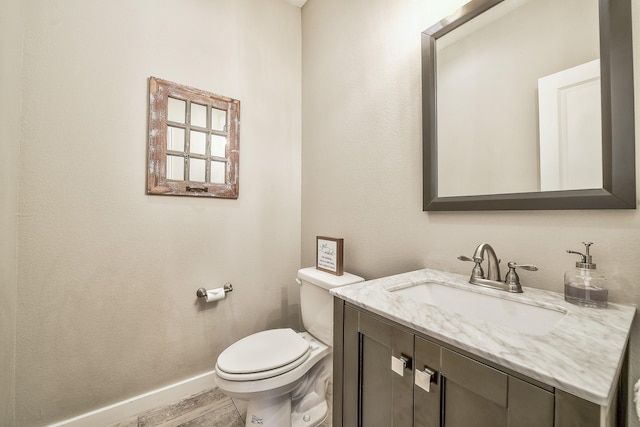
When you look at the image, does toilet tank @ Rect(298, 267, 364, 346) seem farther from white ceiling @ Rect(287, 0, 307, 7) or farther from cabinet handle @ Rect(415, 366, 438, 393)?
white ceiling @ Rect(287, 0, 307, 7)

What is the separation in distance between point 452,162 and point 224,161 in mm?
1309

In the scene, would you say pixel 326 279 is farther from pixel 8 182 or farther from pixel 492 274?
pixel 8 182

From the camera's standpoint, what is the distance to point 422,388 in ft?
1.97

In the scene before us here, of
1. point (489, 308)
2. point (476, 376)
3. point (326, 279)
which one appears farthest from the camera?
point (326, 279)

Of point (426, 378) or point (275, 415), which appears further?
point (275, 415)

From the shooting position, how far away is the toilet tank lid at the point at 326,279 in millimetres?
1275

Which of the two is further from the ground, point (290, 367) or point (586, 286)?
point (586, 286)

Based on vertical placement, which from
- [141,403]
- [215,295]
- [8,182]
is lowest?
[141,403]

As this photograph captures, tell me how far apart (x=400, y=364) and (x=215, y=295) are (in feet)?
3.98

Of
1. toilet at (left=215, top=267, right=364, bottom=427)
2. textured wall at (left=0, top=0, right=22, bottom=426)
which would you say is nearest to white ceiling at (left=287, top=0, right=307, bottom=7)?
textured wall at (left=0, top=0, right=22, bottom=426)

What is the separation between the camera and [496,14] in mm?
957

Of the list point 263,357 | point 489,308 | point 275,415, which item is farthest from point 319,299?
point 489,308

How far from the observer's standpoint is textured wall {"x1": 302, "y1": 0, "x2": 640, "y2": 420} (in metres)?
0.75

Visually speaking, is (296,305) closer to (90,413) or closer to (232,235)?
(232,235)
